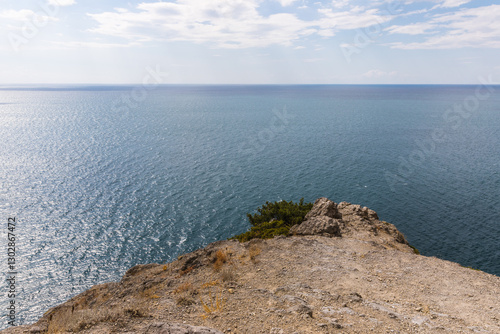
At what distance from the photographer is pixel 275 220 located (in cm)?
4106

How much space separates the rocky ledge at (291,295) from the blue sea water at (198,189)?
1971 cm

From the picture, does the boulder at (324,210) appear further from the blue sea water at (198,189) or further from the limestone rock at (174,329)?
the limestone rock at (174,329)

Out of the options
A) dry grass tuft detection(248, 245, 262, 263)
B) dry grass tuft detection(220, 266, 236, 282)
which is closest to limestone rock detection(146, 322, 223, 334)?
dry grass tuft detection(220, 266, 236, 282)

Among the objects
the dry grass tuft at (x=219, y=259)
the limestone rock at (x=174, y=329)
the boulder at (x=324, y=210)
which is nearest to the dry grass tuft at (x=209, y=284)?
the dry grass tuft at (x=219, y=259)

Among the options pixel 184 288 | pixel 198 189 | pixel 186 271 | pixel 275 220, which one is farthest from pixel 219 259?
pixel 198 189

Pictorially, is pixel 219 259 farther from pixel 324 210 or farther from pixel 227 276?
pixel 324 210

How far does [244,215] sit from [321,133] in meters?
72.4

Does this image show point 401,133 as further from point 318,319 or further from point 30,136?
point 30,136

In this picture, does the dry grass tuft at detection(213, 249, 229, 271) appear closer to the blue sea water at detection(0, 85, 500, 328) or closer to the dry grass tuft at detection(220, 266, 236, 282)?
the dry grass tuft at detection(220, 266, 236, 282)

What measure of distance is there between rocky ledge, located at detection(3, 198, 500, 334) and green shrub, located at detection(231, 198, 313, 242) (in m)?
6.28

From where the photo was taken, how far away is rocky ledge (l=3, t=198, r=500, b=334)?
1521 centimetres

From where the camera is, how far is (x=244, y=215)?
5212 cm

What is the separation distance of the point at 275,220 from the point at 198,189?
1014 inches

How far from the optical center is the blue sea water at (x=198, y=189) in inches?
1649
